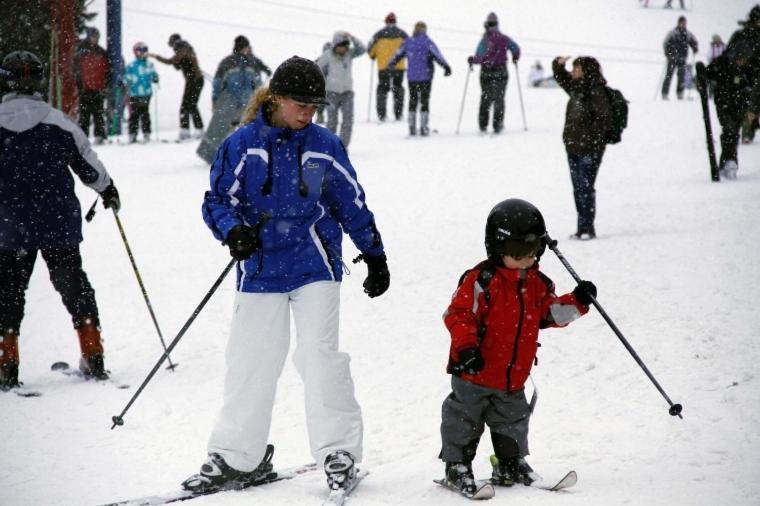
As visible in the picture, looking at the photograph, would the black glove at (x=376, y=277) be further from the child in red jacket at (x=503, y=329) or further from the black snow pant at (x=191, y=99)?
the black snow pant at (x=191, y=99)

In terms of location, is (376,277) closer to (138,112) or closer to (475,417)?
(475,417)

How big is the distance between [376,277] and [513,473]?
103cm

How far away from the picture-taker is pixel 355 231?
4191 millimetres

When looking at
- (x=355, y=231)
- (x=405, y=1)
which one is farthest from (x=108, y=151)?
(x=405, y=1)

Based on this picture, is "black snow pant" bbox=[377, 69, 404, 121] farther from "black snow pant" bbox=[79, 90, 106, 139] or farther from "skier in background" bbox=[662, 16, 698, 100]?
"skier in background" bbox=[662, 16, 698, 100]

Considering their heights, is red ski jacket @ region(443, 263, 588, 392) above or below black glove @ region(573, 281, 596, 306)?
below

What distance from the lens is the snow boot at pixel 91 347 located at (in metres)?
6.00

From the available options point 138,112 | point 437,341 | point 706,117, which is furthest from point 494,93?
point 437,341

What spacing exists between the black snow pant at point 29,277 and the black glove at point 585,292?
11.3 ft

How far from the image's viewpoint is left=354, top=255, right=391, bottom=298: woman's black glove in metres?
4.15

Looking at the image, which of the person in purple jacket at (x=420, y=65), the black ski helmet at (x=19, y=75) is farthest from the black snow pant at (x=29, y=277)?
the person in purple jacket at (x=420, y=65)

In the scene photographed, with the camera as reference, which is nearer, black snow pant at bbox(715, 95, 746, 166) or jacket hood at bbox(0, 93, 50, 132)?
jacket hood at bbox(0, 93, 50, 132)

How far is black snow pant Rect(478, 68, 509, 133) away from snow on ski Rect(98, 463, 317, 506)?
42.3 ft

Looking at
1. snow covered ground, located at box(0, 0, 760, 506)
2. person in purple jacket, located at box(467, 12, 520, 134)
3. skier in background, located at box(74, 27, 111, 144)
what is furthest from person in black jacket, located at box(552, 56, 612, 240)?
skier in background, located at box(74, 27, 111, 144)
